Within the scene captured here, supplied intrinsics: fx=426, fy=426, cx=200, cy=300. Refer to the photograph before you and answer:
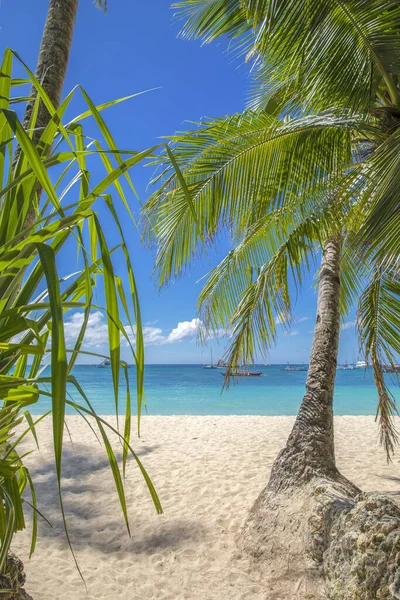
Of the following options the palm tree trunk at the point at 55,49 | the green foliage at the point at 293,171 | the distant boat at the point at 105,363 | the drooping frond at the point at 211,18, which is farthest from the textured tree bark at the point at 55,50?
the drooping frond at the point at 211,18

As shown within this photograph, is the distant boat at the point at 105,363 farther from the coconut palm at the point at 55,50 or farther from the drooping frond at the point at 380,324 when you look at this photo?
the drooping frond at the point at 380,324

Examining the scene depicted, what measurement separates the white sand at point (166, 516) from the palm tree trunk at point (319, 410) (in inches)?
31.0

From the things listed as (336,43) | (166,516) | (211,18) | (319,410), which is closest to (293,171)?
(336,43)

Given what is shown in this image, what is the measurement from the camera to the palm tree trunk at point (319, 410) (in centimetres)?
368

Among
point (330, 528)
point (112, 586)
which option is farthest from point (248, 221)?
point (112, 586)

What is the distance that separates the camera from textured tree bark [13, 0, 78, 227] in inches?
89.2

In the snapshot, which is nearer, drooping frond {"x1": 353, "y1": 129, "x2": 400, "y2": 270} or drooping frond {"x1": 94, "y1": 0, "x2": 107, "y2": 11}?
drooping frond {"x1": 353, "y1": 129, "x2": 400, "y2": 270}

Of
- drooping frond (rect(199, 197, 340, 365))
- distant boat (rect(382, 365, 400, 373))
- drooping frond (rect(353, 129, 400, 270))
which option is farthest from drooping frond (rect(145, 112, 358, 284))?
distant boat (rect(382, 365, 400, 373))

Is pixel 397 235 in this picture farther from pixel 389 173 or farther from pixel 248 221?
pixel 248 221

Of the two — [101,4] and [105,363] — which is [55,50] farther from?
[101,4]

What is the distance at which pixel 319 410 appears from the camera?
12.8 ft

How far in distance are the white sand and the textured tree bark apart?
2.98m

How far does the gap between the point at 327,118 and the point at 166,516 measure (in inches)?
153

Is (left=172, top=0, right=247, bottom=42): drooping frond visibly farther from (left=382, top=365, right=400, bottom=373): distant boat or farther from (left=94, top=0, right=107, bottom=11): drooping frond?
(left=382, top=365, right=400, bottom=373): distant boat
